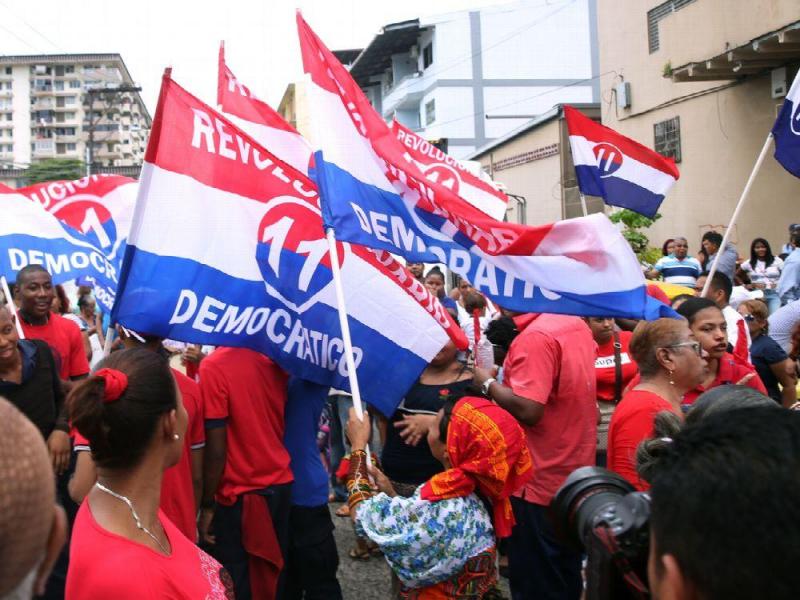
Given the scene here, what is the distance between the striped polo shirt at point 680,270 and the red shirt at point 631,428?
7.64 m

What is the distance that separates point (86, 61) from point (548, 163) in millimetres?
119734

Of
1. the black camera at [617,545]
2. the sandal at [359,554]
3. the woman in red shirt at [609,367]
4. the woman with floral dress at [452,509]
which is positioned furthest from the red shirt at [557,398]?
the black camera at [617,545]

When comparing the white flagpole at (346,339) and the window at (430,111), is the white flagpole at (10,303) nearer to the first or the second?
the white flagpole at (346,339)

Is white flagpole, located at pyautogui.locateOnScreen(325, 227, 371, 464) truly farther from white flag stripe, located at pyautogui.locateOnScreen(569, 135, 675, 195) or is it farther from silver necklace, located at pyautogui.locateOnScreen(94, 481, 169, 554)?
white flag stripe, located at pyautogui.locateOnScreen(569, 135, 675, 195)

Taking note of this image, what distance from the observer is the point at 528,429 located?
4.47 meters

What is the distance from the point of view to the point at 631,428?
11.3 ft

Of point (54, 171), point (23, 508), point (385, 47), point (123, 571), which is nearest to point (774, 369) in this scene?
point (123, 571)

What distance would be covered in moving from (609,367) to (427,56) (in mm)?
38006

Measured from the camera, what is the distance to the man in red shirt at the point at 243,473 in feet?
13.1

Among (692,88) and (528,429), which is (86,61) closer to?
(692,88)

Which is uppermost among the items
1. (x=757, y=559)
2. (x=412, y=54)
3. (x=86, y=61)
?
(x=86, y=61)

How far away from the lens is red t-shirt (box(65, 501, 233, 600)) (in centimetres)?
209

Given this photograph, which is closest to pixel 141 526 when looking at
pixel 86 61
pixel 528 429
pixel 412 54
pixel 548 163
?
pixel 528 429

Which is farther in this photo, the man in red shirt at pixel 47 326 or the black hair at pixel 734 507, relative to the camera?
the man in red shirt at pixel 47 326
